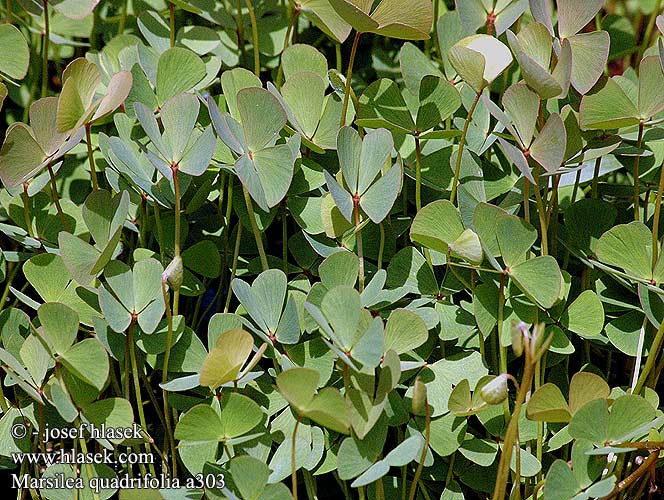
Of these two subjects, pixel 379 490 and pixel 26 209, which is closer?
pixel 379 490

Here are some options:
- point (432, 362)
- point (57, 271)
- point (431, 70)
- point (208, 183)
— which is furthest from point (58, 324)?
point (431, 70)

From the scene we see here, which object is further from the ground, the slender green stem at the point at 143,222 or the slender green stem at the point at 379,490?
the slender green stem at the point at 143,222

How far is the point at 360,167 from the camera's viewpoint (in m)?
0.66

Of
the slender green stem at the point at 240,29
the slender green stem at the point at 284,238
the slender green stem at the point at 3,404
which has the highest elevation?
the slender green stem at the point at 240,29

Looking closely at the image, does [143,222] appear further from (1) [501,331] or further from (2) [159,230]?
(1) [501,331]

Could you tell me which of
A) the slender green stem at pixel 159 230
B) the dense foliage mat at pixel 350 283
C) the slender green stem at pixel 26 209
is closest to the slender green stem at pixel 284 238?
the dense foliage mat at pixel 350 283

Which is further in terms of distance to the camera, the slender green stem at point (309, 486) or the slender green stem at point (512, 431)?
the slender green stem at point (309, 486)

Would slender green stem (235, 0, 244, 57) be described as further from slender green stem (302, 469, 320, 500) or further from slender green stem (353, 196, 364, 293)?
slender green stem (302, 469, 320, 500)

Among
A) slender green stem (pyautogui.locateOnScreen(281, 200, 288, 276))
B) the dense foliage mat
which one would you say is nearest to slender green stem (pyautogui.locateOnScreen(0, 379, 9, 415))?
the dense foliage mat

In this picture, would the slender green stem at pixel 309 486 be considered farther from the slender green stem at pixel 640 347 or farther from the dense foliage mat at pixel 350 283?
the slender green stem at pixel 640 347

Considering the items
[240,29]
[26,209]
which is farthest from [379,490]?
[240,29]

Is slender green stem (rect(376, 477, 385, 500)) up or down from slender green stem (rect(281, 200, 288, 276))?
down

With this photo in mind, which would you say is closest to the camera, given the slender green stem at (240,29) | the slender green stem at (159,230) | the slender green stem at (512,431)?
the slender green stem at (512,431)

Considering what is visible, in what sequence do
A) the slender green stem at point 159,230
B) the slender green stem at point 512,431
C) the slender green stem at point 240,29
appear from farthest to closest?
the slender green stem at point 240,29 < the slender green stem at point 159,230 < the slender green stem at point 512,431
